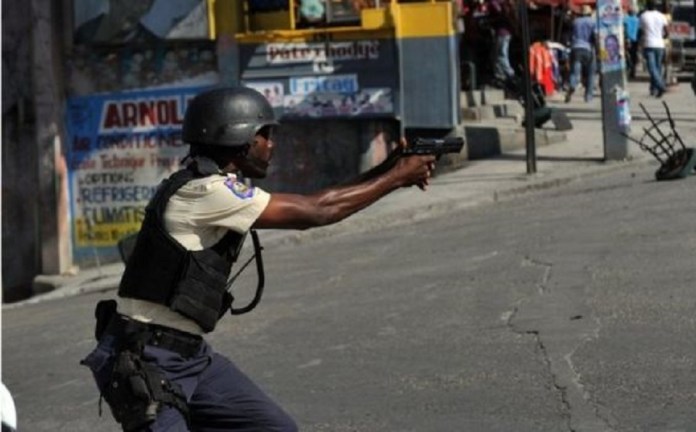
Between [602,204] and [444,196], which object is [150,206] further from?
[444,196]

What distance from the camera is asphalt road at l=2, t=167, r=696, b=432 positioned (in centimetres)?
802

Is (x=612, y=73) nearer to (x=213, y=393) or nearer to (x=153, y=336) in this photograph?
(x=213, y=393)

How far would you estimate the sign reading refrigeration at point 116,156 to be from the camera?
17.9 m

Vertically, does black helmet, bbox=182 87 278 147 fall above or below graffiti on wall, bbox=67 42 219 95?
above

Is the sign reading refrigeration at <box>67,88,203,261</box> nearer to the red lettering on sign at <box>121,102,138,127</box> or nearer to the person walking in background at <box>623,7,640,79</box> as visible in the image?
the red lettering on sign at <box>121,102,138,127</box>

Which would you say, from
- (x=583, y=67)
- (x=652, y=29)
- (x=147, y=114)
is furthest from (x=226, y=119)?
(x=652, y=29)

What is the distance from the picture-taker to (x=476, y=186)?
1625 centimetres

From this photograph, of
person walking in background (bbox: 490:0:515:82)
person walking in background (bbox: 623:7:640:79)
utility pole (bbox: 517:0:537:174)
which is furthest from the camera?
person walking in background (bbox: 623:7:640:79)

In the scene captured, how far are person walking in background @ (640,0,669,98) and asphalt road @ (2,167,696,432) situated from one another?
356 inches

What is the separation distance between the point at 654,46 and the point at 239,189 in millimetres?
20027

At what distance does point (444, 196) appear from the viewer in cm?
1586

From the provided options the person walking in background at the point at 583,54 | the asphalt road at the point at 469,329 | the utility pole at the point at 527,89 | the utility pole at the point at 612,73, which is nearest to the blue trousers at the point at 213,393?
the asphalt road at the point at 469,329

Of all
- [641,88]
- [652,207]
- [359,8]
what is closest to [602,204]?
[652,207]

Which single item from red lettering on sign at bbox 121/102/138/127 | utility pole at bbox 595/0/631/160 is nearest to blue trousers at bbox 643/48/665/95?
utility pole at bbox 595/0/631/160
